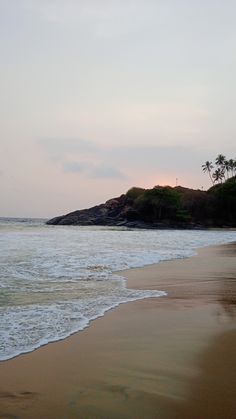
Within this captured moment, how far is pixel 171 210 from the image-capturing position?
79.6m

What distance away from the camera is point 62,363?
14.0ft

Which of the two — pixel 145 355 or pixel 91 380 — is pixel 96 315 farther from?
pixel 91 380

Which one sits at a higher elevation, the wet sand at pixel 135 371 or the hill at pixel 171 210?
the hill at pixel 171 210

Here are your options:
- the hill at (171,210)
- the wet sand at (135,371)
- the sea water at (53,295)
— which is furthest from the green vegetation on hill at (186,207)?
the wet sand at (135,371)

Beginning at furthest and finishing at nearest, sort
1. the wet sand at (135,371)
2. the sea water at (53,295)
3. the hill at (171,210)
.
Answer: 1. the hill at (171,210)
2. the sea water at (53,295)
3. the wet sand at (135,371)

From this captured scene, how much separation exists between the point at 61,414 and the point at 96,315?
3487 millimetres

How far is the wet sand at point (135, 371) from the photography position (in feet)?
10.4

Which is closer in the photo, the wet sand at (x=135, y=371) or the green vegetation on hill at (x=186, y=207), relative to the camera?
the wet sand at (x=135, y=371)

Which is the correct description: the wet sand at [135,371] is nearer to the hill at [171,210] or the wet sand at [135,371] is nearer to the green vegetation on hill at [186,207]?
the hill at [171,210]

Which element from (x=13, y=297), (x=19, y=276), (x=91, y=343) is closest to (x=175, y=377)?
(x=91, y=343)

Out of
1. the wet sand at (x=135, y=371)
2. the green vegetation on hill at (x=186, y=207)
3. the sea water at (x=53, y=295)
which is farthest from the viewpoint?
the green vegetation on hill at (x=186, y=207)

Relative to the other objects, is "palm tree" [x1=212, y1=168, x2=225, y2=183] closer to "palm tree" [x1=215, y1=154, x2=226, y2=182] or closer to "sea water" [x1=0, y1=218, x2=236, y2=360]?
"palm tree" [x1=215, y1=154, x2=226, y2=182]

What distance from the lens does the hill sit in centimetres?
7700

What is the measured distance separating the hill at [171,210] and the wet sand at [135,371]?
209 ft
